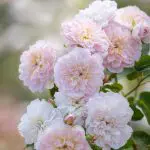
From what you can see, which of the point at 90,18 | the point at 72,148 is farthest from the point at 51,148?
the point at 90,18

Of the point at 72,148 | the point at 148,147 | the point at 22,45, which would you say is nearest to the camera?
the point at 72,148

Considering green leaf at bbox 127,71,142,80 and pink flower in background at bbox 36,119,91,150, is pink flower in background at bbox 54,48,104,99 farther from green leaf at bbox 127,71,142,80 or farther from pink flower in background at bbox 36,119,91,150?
green leaf at bbox 127,71,142,80

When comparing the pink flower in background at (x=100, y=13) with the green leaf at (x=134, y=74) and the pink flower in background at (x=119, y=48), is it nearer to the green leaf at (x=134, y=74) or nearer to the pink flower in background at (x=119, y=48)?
the pink flower in background at (x=119, y=48)

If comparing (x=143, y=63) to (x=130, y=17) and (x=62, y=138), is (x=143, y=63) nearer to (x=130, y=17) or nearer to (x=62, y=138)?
(x=130, y=17)

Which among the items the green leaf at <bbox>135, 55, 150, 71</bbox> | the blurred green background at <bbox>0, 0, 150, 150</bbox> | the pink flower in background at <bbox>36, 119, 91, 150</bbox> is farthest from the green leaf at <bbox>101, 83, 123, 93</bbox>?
the blurred green background at <bbox>0, 0, 150, 150</bbox>

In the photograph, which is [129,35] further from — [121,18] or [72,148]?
→ [72,148]

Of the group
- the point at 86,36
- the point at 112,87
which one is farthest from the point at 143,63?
the point at 86,36

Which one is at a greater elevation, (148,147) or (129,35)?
(129,35)
